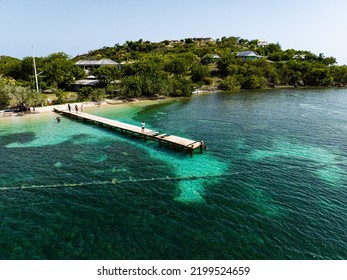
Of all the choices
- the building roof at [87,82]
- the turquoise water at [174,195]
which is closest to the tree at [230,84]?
the building roof at [87,82]

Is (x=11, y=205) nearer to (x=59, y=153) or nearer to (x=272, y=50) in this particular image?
(x=59, y=153)

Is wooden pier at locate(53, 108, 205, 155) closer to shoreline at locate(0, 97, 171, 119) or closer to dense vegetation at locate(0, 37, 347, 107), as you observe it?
shoreline at locate(0, 97, 171, 119)

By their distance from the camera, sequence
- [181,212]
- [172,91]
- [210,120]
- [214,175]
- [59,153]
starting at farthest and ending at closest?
[172,91] → [210,120] → [59,153] → [214,175] → [181,212]

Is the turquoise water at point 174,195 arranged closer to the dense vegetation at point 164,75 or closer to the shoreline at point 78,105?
the shoreline at point 78,105

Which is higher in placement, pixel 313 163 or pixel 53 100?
pixel 53 100

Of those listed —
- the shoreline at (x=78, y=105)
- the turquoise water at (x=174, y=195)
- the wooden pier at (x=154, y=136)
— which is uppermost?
the shoreline at (x=78, y=105)

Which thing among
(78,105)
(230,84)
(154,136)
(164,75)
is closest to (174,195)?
Answer: (154,136)
